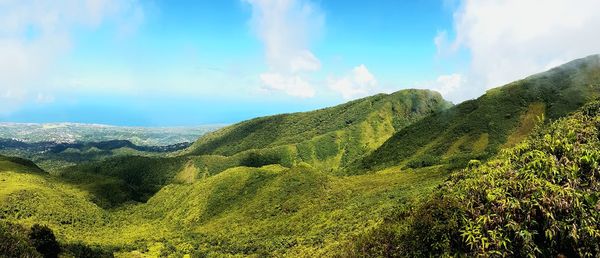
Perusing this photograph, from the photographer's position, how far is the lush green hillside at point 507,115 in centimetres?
17112

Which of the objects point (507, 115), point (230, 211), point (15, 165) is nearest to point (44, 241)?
point (230, 211)

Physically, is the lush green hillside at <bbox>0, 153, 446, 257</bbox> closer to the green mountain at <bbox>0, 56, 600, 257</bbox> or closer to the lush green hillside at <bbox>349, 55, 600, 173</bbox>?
the green mountain at <bbox>0, 56, 600, 257</bbox>

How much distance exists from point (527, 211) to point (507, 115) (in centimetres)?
17486

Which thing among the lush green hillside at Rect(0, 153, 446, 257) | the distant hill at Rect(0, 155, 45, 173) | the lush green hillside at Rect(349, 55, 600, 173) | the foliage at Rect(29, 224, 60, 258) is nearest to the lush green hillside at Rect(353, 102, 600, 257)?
the lush green hillside at Rect(0, 153, 446, 257)

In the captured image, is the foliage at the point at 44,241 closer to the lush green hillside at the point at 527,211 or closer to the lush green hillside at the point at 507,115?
the lush green hillside at the point at 527,211

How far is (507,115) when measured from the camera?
181375mm

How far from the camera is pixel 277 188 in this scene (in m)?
139

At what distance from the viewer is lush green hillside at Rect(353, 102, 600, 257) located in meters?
25.6

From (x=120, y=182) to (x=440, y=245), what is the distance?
19374 cm

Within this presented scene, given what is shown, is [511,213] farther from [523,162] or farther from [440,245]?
[523,162]

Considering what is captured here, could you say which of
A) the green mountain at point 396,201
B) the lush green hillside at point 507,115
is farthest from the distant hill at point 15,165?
the lush green hillside at point 507,115

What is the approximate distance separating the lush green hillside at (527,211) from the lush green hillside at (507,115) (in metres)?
135

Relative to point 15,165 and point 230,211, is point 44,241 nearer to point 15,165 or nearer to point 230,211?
Answer: point 230,211

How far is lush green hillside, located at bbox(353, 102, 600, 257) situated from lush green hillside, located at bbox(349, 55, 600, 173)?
135 meters
